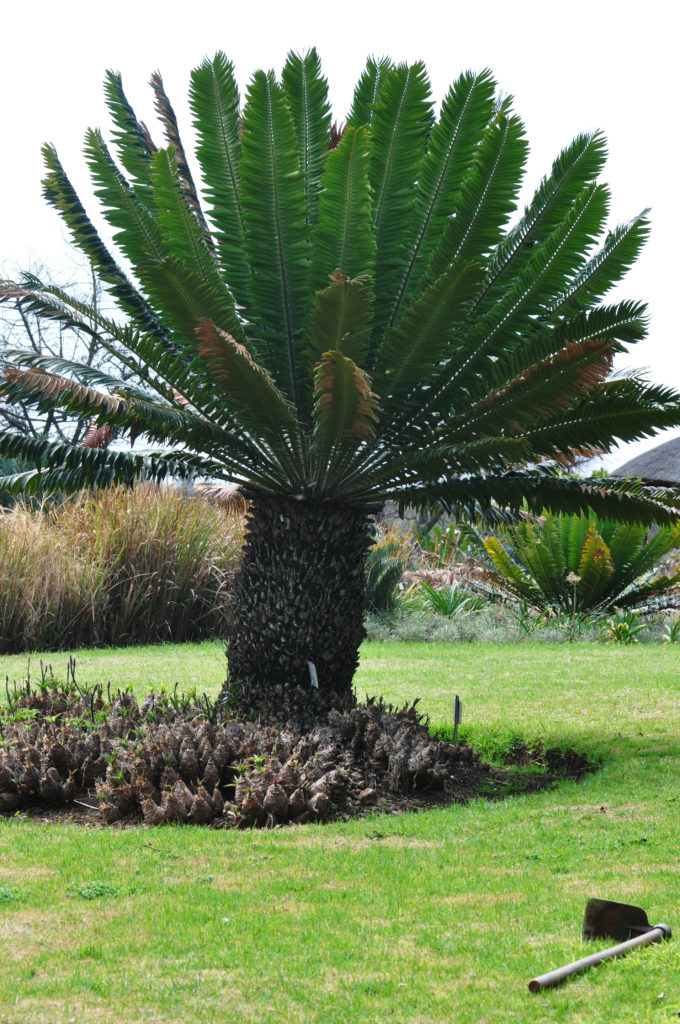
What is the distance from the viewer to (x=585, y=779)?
22.7 ft

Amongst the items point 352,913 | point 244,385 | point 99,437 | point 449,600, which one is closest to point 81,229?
point 99,437

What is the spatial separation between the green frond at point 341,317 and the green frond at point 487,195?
823 mm

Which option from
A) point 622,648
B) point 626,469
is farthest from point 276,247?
point 626,469

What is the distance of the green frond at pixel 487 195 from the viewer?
6785 millimetres

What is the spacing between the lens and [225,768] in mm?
6168

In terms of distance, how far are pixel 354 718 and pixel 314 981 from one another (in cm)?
339

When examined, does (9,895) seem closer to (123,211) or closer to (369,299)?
(369,299)

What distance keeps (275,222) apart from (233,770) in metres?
3.43

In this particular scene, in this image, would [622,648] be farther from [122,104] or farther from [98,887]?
[98,887]

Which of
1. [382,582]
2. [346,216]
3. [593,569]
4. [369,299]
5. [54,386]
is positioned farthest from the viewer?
[382,582]

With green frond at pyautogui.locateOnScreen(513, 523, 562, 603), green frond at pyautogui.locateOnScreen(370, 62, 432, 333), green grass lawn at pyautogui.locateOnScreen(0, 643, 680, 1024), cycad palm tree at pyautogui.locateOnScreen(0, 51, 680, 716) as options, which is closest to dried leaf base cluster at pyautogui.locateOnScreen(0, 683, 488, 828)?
green grass lawn at pyautogui.locateOnScreen(0, 643, 680, 1024)

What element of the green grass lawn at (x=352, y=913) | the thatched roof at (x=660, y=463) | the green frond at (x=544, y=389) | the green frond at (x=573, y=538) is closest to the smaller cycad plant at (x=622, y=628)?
the green frond at (x=573, y=538)

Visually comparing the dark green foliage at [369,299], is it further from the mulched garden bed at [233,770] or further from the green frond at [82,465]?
the mulched garden bed at [233,770]

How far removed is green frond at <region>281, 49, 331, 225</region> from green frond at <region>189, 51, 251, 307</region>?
39 cm
